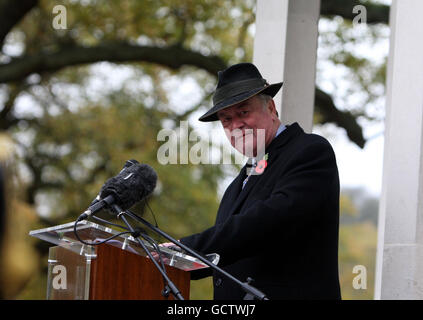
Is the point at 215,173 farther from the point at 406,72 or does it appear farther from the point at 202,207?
the point at 406,72

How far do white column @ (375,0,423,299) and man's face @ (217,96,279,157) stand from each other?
87 cm

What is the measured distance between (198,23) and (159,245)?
925 centimetres

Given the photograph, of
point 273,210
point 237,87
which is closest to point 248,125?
point 237,87

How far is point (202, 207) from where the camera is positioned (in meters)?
12.4

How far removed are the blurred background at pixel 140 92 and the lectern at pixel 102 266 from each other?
7.30m

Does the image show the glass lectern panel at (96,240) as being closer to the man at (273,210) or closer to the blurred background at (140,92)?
the man at (273,210)

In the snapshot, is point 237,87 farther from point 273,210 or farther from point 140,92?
point 140,92

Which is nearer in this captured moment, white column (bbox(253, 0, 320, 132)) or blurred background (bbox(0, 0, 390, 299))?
white column (bbox(253, 0, 320, 132))

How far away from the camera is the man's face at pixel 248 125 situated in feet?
10.7

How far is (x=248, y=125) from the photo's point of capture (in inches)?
129

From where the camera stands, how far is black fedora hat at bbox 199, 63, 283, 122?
10.7ft

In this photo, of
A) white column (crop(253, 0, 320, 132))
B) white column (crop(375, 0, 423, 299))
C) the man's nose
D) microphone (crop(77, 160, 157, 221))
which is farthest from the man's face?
white column (crop(253, 0, 320, 132))

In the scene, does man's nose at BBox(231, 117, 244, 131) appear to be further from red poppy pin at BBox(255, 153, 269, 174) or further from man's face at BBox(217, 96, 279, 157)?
red poppy pin at BBox(255, 153, 269, 174)

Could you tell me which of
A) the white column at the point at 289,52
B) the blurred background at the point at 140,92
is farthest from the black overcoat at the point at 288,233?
the blurred background at the point at 140,92
